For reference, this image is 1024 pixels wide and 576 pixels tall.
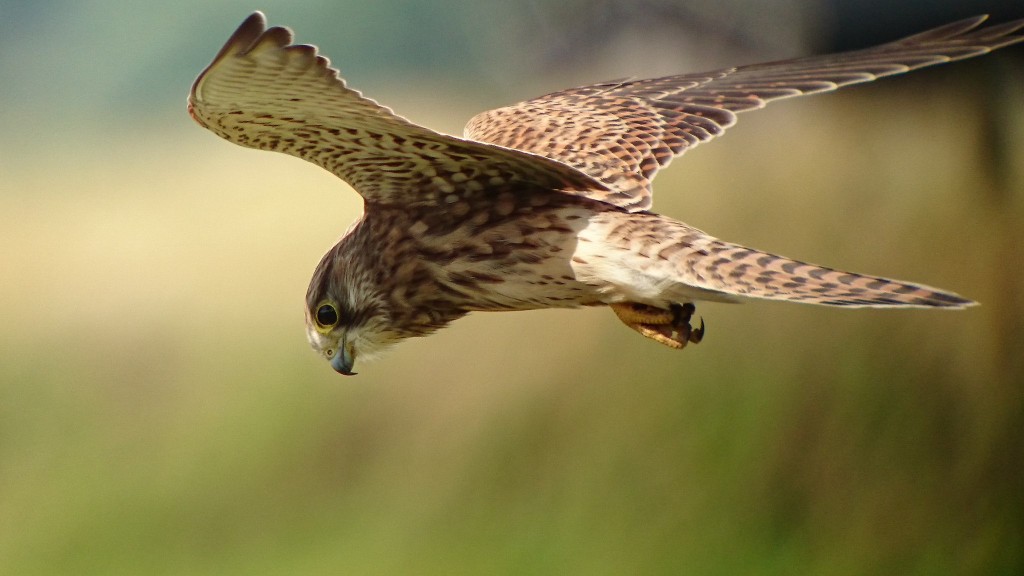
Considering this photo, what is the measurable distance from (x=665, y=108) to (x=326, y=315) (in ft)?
2.51

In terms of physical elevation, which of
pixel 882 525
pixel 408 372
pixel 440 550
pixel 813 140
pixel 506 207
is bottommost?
pixel 440 550

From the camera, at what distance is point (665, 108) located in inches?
81.9

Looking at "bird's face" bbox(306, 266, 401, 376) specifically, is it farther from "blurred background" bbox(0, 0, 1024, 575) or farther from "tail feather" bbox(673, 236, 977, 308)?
"blurred background" bbox(0, 0, 1024, 575)

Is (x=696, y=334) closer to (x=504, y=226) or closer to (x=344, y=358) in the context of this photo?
(x=504, y=226)

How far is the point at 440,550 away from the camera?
3811 mm

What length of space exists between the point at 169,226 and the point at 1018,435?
127 inches

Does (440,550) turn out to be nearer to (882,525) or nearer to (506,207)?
(882,525)

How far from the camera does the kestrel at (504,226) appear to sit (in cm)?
143

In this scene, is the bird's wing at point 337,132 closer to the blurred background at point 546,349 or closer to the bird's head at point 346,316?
the bird's head at point 346,316

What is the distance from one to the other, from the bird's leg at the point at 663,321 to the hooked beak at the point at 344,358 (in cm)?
41

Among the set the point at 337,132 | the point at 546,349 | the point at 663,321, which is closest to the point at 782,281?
the point at 663,321

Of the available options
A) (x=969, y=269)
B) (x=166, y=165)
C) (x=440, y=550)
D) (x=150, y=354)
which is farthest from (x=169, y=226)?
(x=969, y=269)

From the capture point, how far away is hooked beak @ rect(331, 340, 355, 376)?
1729 mm

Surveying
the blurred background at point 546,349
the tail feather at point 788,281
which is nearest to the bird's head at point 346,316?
the tail feather at point 788,281
